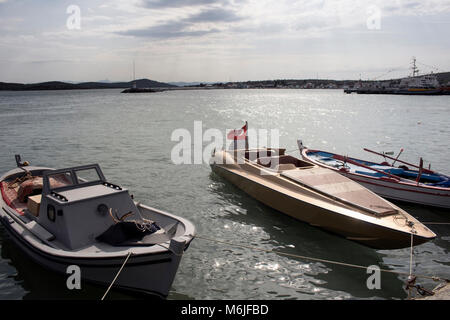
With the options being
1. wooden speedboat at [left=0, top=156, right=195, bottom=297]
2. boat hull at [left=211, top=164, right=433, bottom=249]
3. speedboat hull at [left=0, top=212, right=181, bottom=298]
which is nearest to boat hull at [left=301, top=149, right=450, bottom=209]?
boat hull at [left=211, top=164, right=433, bottom=249]

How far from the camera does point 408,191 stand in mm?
13711

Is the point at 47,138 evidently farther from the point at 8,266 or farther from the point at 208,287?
Answer: the point at 208,287

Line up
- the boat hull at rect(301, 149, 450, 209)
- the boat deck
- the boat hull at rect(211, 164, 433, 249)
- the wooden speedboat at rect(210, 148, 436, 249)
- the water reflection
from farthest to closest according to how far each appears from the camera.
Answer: the boat hull at rect(301, 149, 450, 209), the boat deck, the wooden speedboat at rect(210, 148, 436, 249), the boat hull at rect(211, 164, 433, 249), the water reflection

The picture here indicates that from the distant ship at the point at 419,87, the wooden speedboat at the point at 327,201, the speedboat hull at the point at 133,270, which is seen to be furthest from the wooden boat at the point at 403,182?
the distant ship at the point at 419,87

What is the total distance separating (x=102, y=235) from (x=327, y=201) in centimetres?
727

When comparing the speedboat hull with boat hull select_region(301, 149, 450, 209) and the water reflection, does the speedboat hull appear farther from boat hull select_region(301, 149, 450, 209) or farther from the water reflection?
boat hull select_region(301, 149, 450, 209)

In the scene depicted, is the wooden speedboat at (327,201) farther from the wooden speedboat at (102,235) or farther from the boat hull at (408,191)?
the wooden speedboat at (102,235)

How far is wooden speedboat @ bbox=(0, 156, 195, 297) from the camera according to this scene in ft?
23.0

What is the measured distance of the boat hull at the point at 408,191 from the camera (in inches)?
516

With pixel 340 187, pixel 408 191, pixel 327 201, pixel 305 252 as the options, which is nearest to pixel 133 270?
pixel 305 252

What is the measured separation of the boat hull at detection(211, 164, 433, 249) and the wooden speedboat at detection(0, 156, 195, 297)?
184 inches
